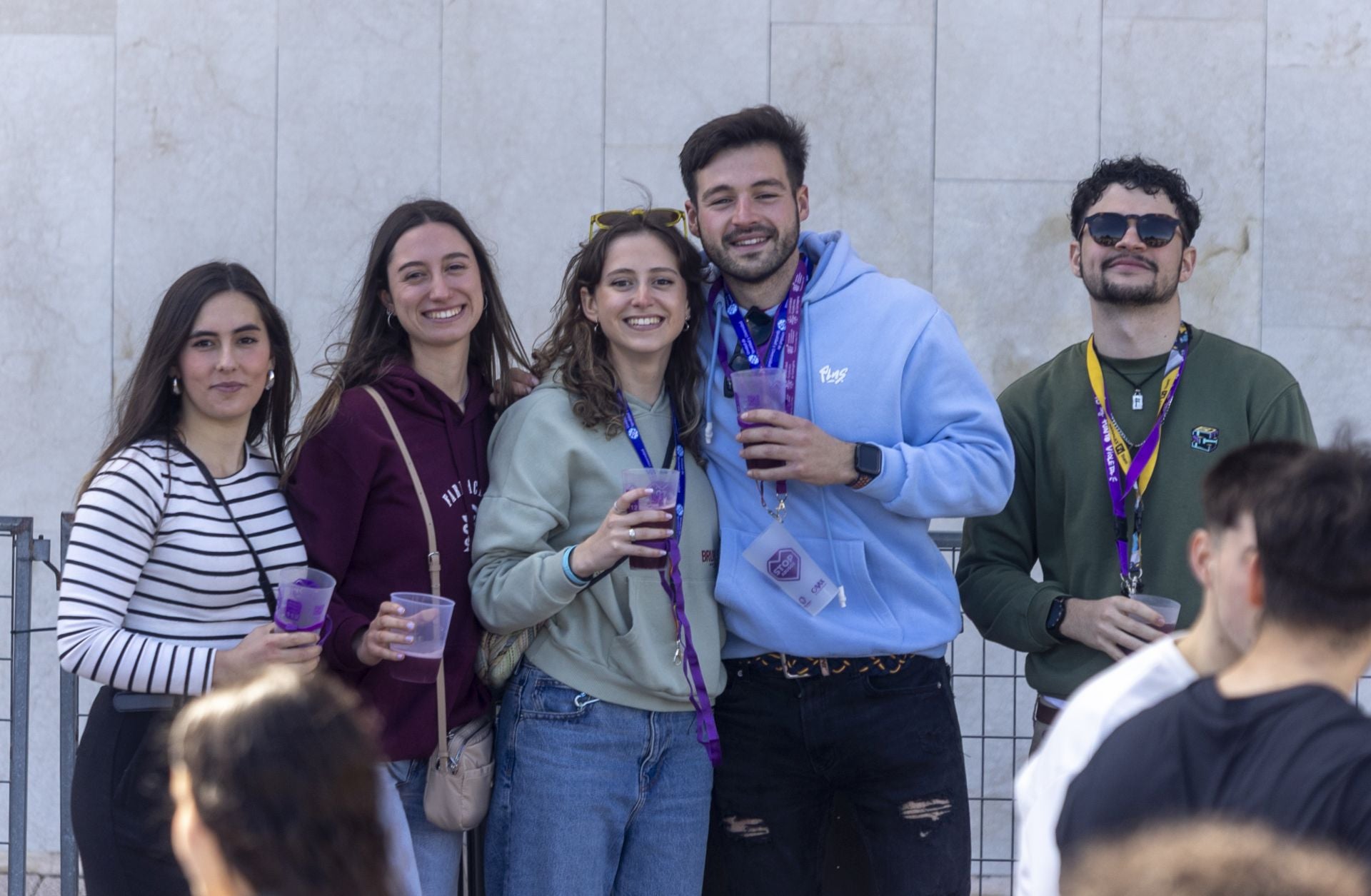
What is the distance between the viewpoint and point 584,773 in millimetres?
3160

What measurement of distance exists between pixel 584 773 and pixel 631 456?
74cm

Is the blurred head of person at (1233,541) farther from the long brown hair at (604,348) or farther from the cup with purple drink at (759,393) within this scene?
the long brown hair at (604,348)

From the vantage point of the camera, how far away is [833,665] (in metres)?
3.27

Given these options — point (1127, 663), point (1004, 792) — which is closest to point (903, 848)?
point (1127, 663)

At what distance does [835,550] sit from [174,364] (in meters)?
1.58

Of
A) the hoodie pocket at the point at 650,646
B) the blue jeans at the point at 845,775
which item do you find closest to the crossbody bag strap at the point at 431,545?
the hoodie pocket at the point at 650,646

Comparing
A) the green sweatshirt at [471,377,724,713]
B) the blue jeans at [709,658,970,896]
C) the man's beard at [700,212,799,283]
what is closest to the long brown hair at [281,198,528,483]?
the green sweatshirt at [471,377,724,713]

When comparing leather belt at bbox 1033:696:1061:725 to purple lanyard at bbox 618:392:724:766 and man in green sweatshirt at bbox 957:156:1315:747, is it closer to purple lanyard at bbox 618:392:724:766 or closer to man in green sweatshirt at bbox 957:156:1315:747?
man in green sweatshirt at bbox 957:156:1315:747

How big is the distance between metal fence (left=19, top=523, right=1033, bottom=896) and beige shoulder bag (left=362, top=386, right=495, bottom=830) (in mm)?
832

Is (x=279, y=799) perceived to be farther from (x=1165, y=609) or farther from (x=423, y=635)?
(x=1165, y=609)

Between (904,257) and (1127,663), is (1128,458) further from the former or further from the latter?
(904,257)

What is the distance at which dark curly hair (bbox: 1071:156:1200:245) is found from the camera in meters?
3.68

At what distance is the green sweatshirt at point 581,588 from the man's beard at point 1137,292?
1198 mm

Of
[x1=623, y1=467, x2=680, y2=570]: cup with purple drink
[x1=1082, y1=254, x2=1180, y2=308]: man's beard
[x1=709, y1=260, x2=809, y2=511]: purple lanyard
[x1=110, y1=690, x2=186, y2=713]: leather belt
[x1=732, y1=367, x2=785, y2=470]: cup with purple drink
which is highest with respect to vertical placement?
[x1=1082, y1=254, x2=1180, y2=308]: man's beard
